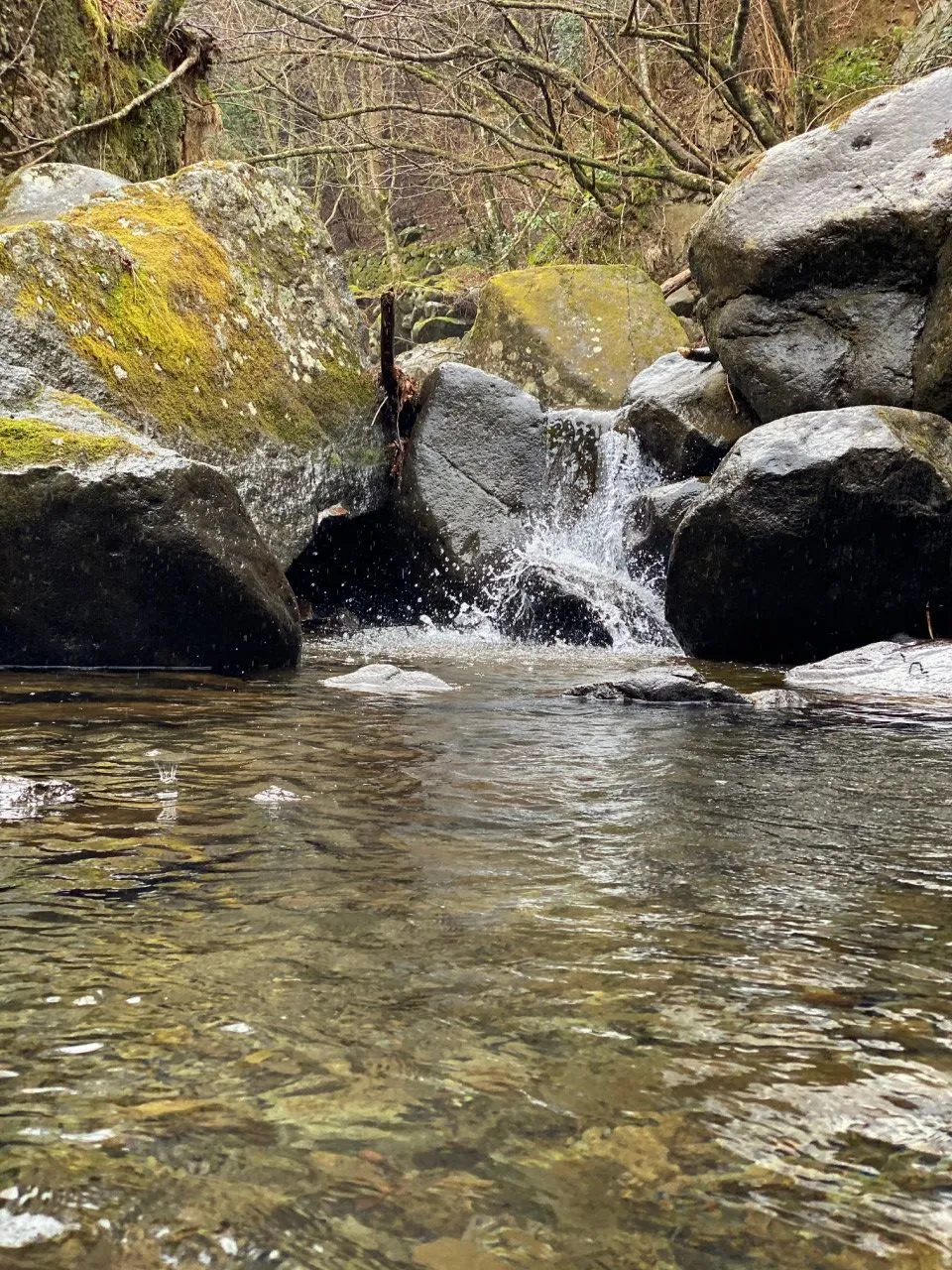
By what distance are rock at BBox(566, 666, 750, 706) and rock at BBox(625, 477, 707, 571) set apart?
127 inches

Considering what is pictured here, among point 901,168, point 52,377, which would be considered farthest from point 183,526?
point 901,168

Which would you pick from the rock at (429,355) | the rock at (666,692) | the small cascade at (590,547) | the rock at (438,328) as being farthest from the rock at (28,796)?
the rock at (438,328)

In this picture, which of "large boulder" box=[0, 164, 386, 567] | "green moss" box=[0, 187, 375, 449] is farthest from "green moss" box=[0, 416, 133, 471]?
"green moss" box=[0, 187, 375, 449]

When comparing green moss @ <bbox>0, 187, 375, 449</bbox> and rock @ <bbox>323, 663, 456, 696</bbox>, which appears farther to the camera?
green moss @ <bbox>0, 187, 375, 449</bbox>

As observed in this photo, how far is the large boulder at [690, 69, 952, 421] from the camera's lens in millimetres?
7578

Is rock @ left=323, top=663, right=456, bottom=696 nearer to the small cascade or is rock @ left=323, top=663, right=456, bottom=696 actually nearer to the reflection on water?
the reflection on water

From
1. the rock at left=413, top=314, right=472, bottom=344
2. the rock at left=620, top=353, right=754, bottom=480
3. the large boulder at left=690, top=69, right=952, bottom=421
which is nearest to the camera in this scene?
the large boulder at left=690, top=69, right=952, bottom=421

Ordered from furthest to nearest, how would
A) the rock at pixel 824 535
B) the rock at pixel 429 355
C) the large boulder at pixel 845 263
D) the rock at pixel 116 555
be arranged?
the rock at pixel 429 355
the large boulder at pixel 845 263
the rock at pixel 824 535
the rock at pixel 116 555

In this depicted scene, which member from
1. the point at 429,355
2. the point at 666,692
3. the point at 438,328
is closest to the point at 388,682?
the point at 666,692

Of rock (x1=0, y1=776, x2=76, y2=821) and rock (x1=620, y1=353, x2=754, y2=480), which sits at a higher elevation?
rock (x1=620, y1=353, x2=754, y2=480)

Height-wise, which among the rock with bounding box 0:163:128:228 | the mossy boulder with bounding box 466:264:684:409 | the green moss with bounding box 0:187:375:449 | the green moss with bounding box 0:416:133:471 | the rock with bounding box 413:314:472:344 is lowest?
the green moss with bounding box 0:416:133:471

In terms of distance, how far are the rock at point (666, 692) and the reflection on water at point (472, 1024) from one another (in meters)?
1.84

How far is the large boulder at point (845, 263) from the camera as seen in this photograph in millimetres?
7578

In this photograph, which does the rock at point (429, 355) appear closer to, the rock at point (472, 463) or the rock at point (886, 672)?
the rock at point (472, 463)
